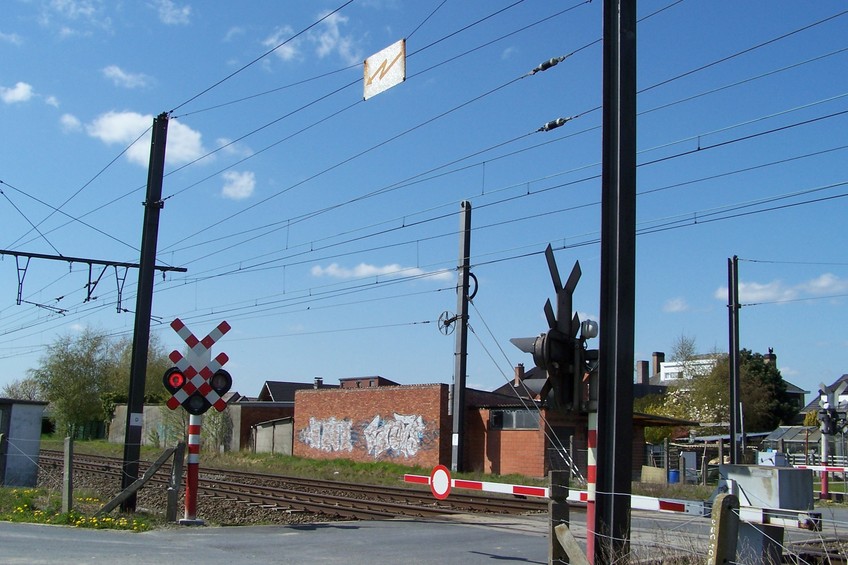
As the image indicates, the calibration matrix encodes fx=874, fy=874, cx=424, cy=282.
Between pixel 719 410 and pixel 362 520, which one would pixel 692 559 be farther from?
pixel 719 410

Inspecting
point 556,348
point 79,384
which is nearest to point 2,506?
point 556,348

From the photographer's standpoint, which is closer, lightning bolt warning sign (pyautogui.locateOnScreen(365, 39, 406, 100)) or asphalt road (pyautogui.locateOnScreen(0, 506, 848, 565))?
asphalt road (pyautogui.locateOnScreen(0, 506, 848, 565))

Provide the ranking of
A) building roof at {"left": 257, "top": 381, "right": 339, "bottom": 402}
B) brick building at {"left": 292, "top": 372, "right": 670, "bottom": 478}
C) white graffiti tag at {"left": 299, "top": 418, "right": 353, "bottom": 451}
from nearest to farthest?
brick building at {"left": 292, "top": 372, "right": 670, "bottom": 478}
white graffiti tag at {"left": 299, "top": 418, "right": 353, "bottom": 451}
building roof at {"left": 257, "top": 381, "right": 339, "bottom": 402}

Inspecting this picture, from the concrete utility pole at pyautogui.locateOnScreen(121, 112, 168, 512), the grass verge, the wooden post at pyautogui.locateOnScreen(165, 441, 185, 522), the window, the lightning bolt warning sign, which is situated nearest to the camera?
the lightning bolt warning sign

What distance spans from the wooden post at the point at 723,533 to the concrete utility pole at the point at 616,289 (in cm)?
A: 153

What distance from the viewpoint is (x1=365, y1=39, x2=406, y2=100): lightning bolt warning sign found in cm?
1217

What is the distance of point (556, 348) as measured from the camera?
7.83 meters

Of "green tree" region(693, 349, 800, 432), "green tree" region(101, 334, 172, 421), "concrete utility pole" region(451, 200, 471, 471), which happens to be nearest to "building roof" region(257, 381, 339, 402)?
"green tree" region(101, 334, 172, 421)

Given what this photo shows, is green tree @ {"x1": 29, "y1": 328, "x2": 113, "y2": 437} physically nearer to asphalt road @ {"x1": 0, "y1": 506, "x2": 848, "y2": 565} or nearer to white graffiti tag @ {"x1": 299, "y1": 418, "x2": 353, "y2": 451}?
white graffiti tag @ {"x1": 299, "y1": 418, "x2": 353, "y2": 451}

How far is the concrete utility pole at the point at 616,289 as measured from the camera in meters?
7.59

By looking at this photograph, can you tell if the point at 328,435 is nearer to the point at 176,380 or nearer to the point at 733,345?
the point at 733,345

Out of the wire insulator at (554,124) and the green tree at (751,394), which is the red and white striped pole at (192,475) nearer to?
the wire insulator at (554,124)

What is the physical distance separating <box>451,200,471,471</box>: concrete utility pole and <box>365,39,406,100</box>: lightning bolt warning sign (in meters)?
15.5

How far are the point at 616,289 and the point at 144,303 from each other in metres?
10.6
